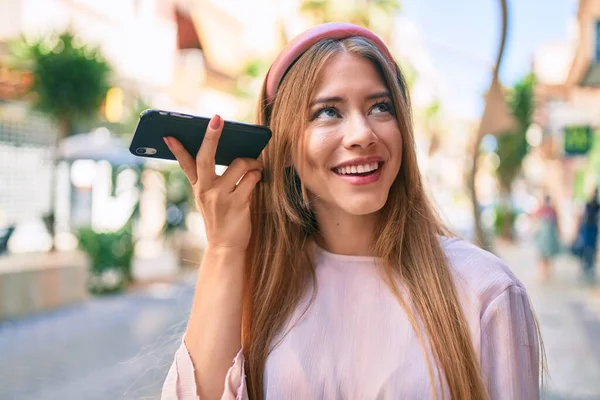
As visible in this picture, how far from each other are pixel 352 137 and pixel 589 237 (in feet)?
40.4

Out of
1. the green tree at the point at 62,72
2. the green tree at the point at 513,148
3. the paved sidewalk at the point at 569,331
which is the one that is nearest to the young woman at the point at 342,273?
the paved sidewalk at the point at 569,331

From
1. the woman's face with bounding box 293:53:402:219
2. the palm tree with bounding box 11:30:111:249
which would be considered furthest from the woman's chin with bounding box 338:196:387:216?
the palm tree with bounding box 11:30:111:249

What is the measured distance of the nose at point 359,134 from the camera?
155 centimetres

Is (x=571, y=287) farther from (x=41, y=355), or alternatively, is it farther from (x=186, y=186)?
(x=41, y=355)

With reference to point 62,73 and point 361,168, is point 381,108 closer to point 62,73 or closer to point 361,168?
point 361,168

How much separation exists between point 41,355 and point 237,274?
620 cm

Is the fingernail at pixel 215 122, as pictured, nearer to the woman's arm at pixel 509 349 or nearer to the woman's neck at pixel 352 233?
the woman's neck at pixel 352 233

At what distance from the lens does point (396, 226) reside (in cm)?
168

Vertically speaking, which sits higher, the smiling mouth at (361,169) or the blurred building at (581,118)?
the blurred building at (581,118)

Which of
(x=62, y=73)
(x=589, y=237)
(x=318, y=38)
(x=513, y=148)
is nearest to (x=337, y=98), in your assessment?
(x=318, y=38)

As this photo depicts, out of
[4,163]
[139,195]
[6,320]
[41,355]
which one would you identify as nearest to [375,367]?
[41,355]

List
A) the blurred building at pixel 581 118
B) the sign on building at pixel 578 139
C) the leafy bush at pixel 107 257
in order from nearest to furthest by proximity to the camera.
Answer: the leafy bush at pixel 107 257, the blurred building at pixel 581 118, the sign on building at pixel 578 139

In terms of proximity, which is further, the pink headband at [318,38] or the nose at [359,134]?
the pink headband at [318,38]

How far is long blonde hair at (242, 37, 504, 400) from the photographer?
152cm
